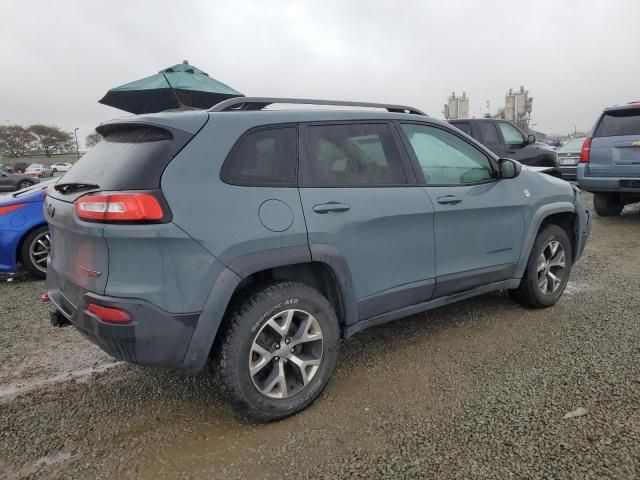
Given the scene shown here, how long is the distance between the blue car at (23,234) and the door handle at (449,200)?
4207 mm

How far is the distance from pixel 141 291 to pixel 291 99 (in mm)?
1478

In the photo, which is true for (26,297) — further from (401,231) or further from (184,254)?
(401,231)

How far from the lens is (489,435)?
2309 mm

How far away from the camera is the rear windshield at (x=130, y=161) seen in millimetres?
2174

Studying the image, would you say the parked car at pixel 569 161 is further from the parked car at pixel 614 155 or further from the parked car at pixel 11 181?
the parked car at pixel 11 181

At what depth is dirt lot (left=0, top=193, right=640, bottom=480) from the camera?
2.15 meters

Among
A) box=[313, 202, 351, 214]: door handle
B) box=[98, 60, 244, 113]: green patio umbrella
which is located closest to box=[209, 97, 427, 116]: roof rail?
box=[313, 202, 351, 214]: door handle

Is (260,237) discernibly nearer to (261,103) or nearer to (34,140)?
(261,103)

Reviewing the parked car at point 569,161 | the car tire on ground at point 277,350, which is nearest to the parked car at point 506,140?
the parked car at point 569,161

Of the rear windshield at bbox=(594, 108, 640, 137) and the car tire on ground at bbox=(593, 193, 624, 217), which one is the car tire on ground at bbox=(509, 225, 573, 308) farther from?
the car tire on ground at bbox=(593, 193, 624, 217)

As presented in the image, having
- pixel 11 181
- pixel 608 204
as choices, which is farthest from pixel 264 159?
pixel 11 181

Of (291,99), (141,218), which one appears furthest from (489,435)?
(291,99)

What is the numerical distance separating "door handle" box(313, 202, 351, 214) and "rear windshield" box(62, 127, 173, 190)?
0.80 meters

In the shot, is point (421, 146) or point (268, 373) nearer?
point (268, 373)
